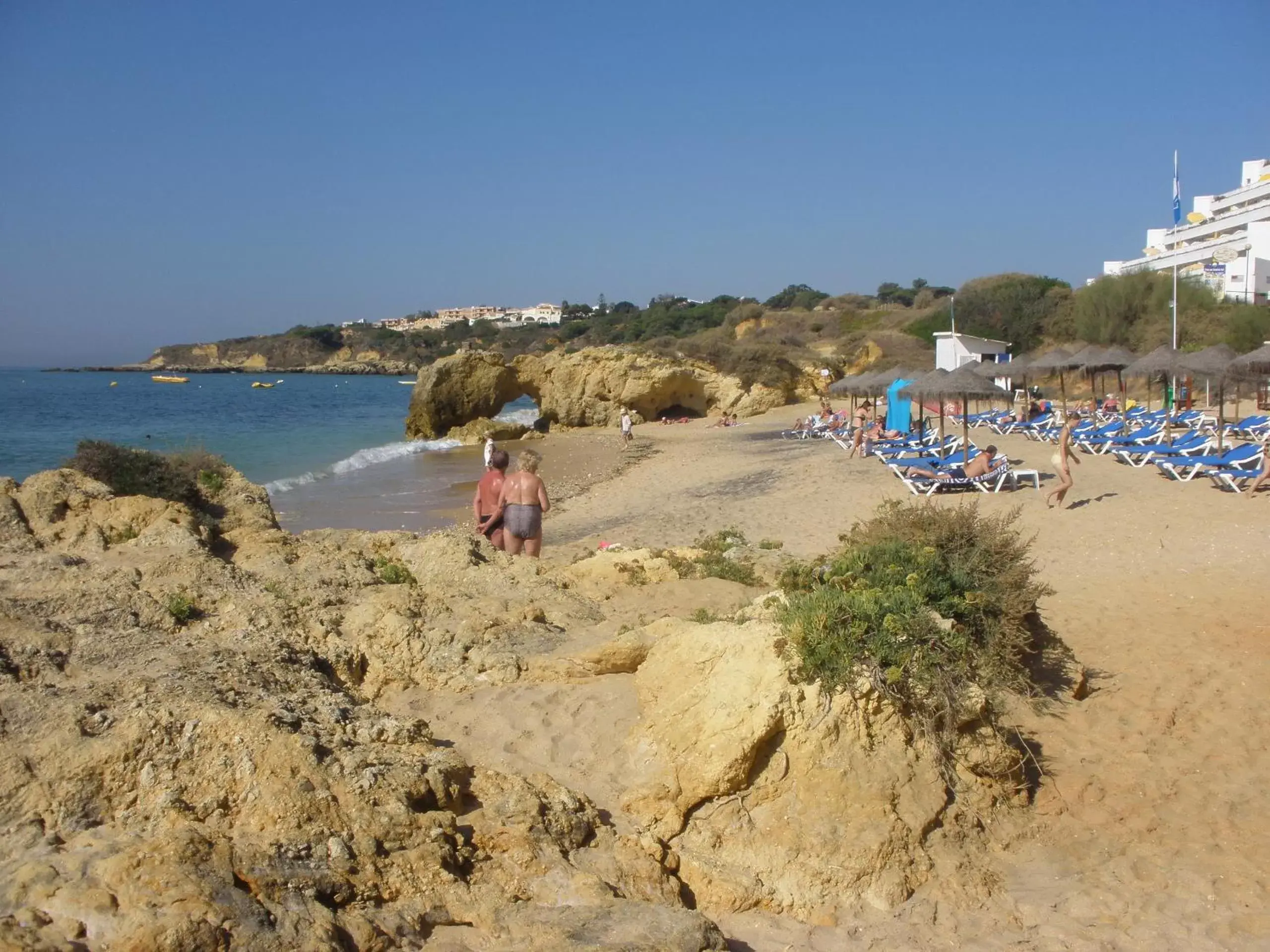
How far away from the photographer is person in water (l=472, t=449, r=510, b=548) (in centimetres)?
814

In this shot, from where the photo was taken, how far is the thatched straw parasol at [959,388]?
1598 cm

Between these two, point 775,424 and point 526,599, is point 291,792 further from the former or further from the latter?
point 775,424

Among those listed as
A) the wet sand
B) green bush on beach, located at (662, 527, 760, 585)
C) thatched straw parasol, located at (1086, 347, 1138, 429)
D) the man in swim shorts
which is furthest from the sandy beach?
the man in swim shorts

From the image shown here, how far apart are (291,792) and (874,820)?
2385 mm

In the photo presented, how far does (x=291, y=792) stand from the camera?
3.39 metres

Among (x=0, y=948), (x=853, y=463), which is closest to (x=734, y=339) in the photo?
(x=853, y=463)

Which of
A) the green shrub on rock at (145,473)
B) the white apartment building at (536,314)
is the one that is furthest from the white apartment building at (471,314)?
the green shrub on rock at (145,473)

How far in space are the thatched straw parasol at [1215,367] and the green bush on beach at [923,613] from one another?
35.1 ft

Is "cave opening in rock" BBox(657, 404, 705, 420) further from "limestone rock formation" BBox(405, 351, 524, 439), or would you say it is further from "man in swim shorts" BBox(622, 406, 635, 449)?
"man in swim shorts" BBox(622, 406, 635, 449)

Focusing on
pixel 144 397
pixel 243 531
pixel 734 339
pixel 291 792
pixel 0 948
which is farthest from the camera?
pixel 144 397

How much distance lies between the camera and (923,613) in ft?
15.5

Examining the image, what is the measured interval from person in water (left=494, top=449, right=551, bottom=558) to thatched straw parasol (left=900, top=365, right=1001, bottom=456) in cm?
963

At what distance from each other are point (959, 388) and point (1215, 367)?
445cm

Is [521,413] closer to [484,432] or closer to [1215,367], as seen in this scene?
[484,432]
